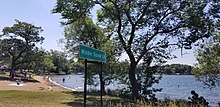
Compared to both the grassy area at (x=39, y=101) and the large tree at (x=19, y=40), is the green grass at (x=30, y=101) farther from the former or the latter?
the large tree at (x=19, y=40)

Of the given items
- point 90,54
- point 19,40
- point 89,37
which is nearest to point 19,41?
point 19,40

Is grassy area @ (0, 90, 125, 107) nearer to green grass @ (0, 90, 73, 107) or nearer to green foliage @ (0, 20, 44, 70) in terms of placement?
green grass @ (0, 90, 73, 107)

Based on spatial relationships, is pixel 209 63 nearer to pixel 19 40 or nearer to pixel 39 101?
pixel 39 101

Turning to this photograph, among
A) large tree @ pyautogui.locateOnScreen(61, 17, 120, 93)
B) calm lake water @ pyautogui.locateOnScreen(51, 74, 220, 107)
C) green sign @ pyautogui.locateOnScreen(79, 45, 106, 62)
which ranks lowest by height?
calm lake water @ pyautogui.locateOnScreen(51, 74, 220, 107)

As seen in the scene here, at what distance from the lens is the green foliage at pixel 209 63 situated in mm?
18422

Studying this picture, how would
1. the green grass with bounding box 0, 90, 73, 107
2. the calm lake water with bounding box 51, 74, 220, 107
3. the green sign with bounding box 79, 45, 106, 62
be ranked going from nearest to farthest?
the green sign with bounding box 79, 45, 106, 62, the green grass with bounding box 0, 90, 73, 107, the calm lake water with bounding box 51, 74, 220, 107

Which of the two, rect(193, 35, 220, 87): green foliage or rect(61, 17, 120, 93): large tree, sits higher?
rect(61, 17, 120, 93): large tree

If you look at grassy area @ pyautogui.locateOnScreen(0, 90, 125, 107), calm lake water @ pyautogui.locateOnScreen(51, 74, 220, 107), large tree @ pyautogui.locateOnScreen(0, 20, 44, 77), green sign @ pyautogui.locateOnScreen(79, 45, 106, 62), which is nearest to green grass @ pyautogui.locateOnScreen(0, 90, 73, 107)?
grassy area @ pyautogui.locateOnScreen(0, 90, 125, 107)

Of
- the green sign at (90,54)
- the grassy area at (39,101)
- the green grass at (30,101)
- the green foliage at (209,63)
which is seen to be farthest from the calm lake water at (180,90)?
the green sign at (90,54)

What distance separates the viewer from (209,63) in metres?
18.9

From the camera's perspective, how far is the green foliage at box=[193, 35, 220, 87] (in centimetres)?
1842

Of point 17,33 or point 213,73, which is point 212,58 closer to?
point 213,73

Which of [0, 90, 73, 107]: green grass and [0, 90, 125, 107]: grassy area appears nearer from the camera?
[0, 90, 73, 107]: green grass

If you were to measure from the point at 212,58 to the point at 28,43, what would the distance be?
4143 cm
